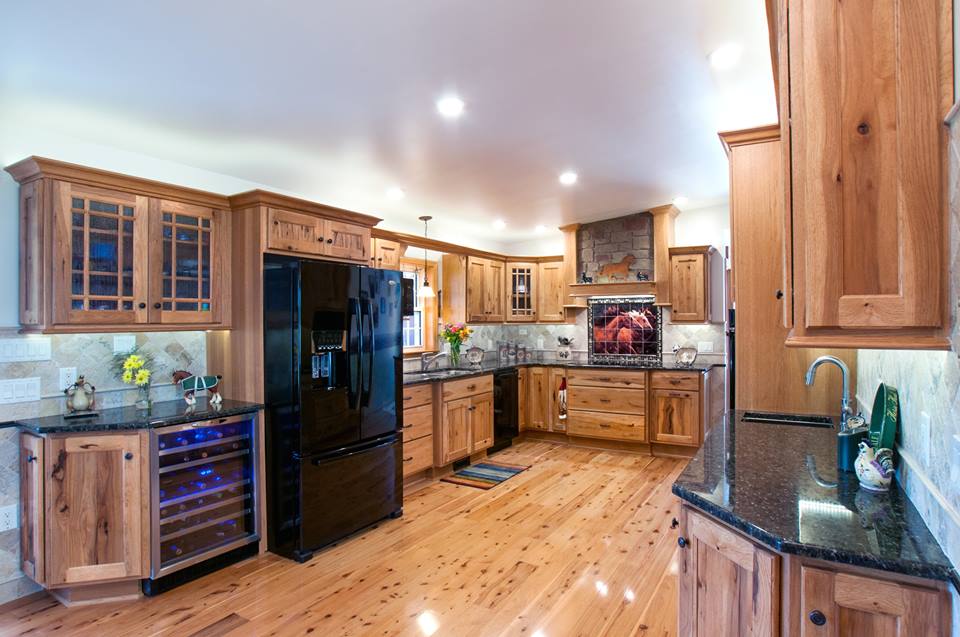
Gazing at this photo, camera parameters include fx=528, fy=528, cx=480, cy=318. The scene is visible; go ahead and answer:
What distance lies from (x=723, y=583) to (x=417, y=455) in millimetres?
3195

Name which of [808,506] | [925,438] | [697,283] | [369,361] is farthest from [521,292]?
[925,438]

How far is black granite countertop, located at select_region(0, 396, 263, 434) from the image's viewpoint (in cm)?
259

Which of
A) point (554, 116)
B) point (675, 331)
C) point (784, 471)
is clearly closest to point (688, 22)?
point (554, 116)

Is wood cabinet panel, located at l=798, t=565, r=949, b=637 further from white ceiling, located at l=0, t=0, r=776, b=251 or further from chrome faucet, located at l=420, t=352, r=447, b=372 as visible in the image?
chrome faucet, located at l=420, t=352, r=447, b=372

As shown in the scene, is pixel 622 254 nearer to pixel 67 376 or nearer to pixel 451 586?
pixel 451 586

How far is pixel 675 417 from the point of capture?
17.5 ft

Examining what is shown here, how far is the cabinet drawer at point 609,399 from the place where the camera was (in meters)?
5.48

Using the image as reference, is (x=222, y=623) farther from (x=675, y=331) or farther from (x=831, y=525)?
(x=675, y=331)

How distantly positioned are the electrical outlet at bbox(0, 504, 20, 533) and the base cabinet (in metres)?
3.20

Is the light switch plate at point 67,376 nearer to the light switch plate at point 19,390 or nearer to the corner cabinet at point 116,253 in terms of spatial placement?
the light switch plate at point 19,390

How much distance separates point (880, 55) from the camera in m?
1.19

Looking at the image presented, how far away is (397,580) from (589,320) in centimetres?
427

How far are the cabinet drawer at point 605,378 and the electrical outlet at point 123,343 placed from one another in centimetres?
413

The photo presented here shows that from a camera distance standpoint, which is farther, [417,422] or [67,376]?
[417,422]
